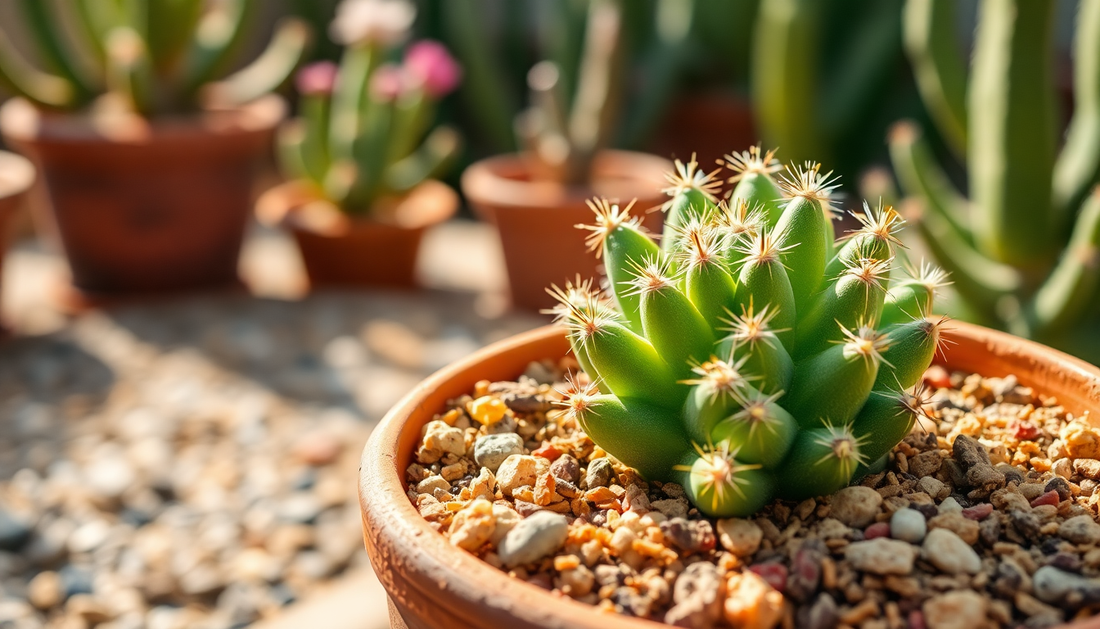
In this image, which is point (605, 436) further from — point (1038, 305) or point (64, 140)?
point (64, 140)

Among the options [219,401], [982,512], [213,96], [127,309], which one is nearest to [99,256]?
[127,309]

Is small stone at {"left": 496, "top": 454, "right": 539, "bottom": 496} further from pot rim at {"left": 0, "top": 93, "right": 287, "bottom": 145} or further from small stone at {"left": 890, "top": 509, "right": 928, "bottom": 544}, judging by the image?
pot rim at {"left": 0, "top": 93, "right": 287, "bottom": 145}

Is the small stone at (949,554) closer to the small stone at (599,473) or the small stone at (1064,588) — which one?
the small stone at (1064,588)

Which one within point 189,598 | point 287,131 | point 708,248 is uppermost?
point 708,248

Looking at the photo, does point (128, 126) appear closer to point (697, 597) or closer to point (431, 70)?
point (431, 70)

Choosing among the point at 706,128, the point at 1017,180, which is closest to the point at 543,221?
the point at 706,128

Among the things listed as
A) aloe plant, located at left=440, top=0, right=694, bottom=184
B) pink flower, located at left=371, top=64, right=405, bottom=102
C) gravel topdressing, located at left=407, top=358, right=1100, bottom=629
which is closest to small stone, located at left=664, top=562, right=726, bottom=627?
gravel topdressing, located at left=407, top=358, right=1100, bottom=629
